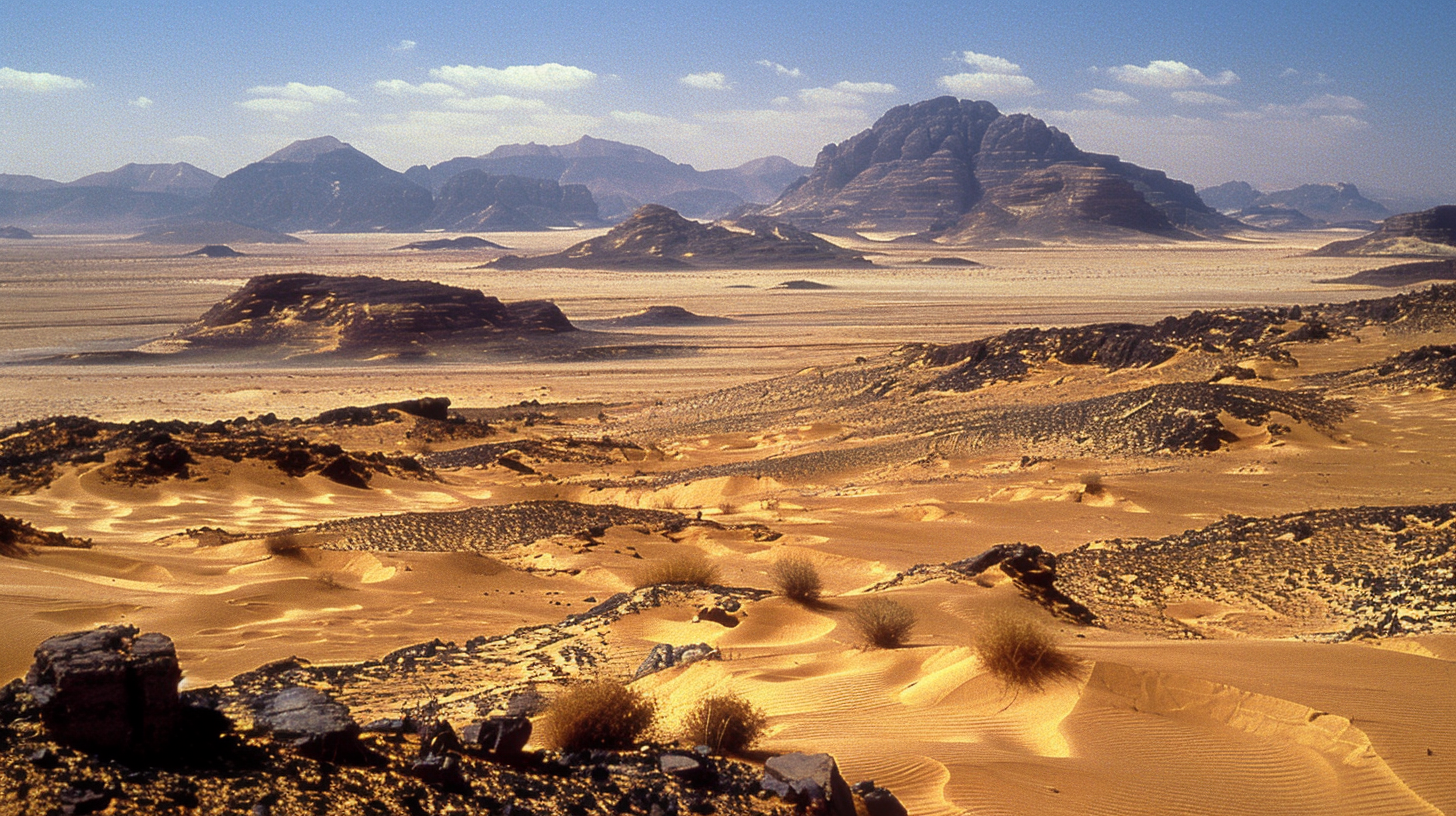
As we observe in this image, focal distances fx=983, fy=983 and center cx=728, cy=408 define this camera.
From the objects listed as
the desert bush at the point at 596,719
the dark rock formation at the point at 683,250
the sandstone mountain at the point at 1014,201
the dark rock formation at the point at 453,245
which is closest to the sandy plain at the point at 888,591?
the desert bush at the point at 596,719

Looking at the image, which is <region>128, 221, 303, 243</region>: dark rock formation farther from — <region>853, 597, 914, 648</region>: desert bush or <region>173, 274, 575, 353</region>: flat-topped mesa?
<region>853, 597, 914, 648</region>: desert bush

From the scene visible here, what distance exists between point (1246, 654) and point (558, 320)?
154 ft

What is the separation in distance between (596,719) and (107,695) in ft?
7.08

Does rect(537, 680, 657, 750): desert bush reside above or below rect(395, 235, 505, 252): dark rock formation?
below

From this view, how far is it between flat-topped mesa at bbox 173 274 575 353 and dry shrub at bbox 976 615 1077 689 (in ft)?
141

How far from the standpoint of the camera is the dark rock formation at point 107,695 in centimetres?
374

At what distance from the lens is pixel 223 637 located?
292 inches

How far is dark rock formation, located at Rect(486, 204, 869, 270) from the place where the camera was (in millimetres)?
106000

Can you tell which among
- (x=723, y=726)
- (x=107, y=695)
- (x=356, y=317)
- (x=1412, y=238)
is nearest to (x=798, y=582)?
(x=723, y=726)

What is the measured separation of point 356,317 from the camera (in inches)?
1877

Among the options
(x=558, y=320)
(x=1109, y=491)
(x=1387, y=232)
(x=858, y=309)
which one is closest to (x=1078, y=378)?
(x=1109, y=491)

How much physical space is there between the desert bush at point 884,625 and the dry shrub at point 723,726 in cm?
227

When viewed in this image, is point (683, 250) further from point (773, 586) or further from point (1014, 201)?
point (773, 586)

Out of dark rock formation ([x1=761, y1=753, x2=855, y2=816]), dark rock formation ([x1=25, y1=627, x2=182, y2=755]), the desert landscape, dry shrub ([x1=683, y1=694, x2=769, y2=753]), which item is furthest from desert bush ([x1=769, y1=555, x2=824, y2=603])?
dark rock formation ([x1=25, y1=627, x2=182, y2=755])
